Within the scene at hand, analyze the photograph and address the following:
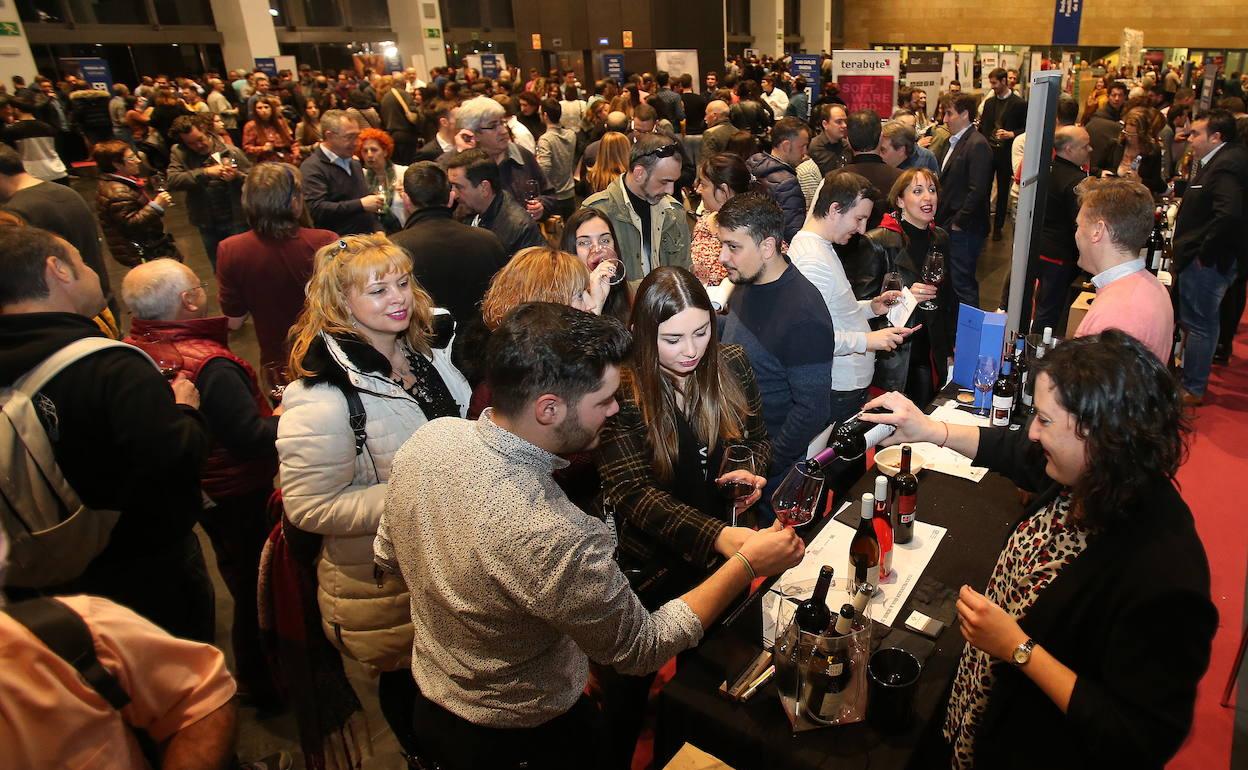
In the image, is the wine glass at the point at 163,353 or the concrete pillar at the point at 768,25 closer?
the wine glass at the point at 163,353

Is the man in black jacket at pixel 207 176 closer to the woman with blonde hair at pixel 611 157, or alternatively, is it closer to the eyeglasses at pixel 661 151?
the woman with blonde hair at pixel 611 157

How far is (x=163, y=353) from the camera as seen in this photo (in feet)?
7.38

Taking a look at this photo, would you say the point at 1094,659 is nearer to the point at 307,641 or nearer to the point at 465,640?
the point at 465,640

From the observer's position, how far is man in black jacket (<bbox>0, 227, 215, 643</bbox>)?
5.96 feet

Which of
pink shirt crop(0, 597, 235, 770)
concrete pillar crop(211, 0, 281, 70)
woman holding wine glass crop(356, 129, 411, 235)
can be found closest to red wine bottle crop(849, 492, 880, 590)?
pink shirt crop(0, 597, 235, 770)

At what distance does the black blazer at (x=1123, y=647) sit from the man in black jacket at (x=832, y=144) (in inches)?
207

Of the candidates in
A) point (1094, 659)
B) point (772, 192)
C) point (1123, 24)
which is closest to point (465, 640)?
point (1094, 659)

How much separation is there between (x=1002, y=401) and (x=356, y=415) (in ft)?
7.33

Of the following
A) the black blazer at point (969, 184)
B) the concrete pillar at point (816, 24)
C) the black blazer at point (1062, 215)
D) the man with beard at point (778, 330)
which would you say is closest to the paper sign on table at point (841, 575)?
the man with beard at point (778, 330)

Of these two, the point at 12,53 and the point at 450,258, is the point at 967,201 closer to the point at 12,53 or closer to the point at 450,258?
the point at 450,258

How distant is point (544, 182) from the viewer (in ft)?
17.8

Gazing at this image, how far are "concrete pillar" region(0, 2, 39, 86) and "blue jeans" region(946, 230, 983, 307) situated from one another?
14603 mm

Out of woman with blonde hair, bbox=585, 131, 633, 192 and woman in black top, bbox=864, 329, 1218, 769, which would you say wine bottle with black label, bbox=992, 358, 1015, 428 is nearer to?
woman in black top, bbox=864, 329, 1218, 769

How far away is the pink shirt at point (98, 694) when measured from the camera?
3.28 feet
